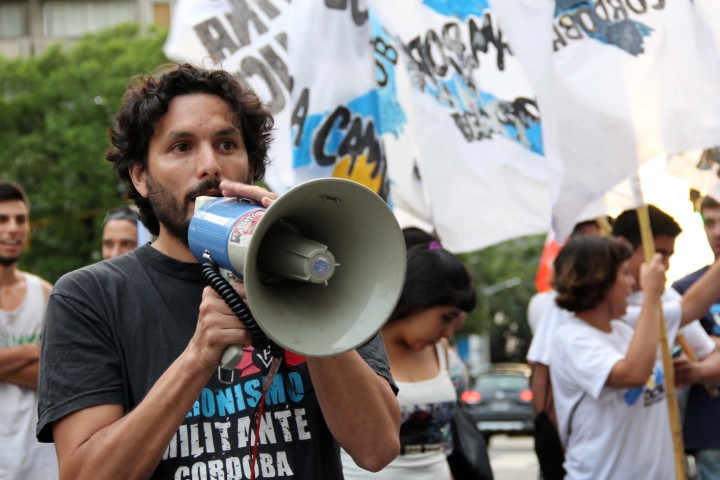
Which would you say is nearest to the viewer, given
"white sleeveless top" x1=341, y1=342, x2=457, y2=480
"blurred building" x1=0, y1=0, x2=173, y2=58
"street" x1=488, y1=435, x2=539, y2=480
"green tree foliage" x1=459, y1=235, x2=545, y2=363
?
"white sleeveless top" x1=341, y1=342, x2=457, y2=480

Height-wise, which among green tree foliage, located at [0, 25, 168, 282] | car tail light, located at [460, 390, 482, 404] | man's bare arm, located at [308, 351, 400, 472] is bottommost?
car tail light, located at [460, 390, 482, 404]

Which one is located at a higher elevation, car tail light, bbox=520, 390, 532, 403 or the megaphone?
the megaphone

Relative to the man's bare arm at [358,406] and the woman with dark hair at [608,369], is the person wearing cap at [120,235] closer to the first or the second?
the woman with dark hair at [608,369]

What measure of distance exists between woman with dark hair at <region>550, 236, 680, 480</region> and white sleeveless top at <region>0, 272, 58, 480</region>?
2.18 m

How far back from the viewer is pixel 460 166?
5250 millimetres

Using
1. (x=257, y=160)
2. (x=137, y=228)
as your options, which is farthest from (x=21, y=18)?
(x=257, y=160)

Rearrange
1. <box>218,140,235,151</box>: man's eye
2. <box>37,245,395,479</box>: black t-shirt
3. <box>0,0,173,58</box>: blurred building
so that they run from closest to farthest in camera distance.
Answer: <box>37,245,395,479</box>: black t-shirt, <box>218,140,235,151</box>: man's eye, <box>0,0,173,58</box>: blurred building

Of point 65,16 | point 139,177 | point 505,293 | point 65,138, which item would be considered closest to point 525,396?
point 65,138

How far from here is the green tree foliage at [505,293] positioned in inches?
1796

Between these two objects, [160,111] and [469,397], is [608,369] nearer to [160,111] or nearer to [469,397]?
[160,111]

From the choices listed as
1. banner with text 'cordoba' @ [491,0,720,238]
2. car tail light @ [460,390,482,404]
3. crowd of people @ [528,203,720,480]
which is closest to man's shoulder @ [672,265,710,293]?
crowd of people @ [528,203,720,480]

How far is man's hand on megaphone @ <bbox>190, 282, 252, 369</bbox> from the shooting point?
7.03 ft

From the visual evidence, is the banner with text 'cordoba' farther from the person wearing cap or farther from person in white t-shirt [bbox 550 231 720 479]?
the person wearing cap

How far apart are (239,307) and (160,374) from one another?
1.04 feet
